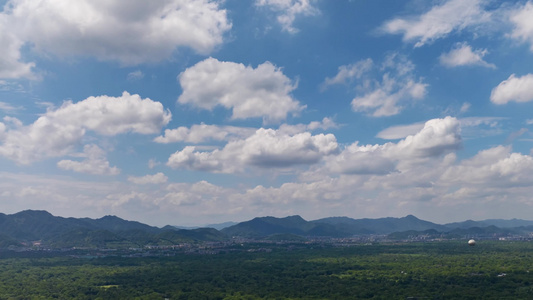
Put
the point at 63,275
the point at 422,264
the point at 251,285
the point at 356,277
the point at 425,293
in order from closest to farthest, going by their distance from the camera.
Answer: the point at 425,293, the point at 251,285, the point at 356,277, the point at 63,275, the point at 422,264

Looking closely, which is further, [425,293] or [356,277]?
[356,277]

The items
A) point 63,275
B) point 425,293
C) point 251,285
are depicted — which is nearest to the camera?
point 425,293

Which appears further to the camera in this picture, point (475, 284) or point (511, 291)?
point (475, 284)

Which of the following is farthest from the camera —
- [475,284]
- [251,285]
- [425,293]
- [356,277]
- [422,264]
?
[422,264]

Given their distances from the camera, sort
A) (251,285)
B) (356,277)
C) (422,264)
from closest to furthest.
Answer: (251,285) → (356,277) → (422,264)

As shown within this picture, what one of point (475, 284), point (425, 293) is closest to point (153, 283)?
point (425, 293)

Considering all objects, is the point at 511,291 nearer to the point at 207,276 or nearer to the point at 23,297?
the point at 207,276

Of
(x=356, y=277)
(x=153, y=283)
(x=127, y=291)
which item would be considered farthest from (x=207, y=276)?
(x=356, y=277)

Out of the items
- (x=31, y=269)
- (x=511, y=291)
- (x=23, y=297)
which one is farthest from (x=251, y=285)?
(x=31, y=269)

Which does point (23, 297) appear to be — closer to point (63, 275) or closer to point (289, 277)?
point (63, 275)
